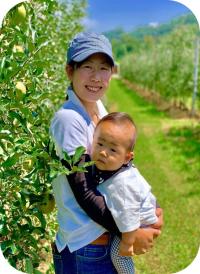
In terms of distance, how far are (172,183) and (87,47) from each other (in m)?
4.69

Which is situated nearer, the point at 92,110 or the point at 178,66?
the point at 92,110

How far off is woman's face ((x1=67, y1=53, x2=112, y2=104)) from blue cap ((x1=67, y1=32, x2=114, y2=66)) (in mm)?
22

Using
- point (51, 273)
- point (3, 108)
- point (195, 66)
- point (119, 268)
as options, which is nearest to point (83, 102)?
point (3, 108)

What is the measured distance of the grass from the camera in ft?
11.5

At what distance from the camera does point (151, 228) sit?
140cm

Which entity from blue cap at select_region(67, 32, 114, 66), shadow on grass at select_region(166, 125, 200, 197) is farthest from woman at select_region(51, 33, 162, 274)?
shadow on grass at select_region(166, 125, 200, 197)

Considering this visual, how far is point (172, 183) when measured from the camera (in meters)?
5.93

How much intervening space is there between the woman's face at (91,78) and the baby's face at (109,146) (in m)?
0.10

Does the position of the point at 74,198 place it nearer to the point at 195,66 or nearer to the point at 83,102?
the point at 83,102

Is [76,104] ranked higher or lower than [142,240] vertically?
higher

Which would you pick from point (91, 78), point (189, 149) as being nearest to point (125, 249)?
point (91, 78)

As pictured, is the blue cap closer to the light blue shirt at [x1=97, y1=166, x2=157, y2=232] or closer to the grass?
the light blue shirt at [x1=97, y1=166, x2=157, y2=232]

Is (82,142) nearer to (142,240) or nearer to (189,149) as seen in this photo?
(142,240)

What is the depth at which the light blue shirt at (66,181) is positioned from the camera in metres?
1.31
